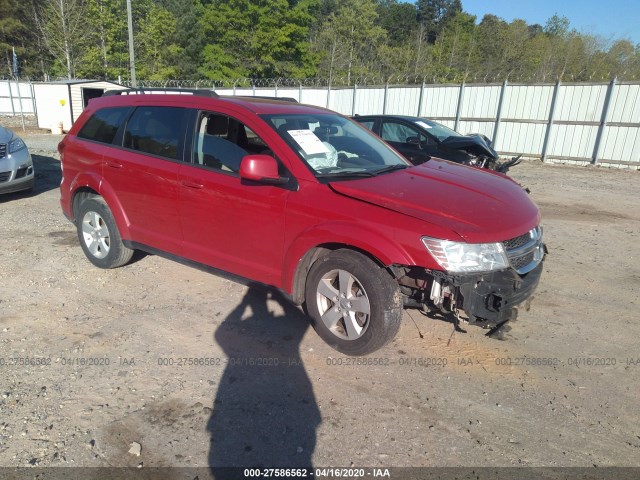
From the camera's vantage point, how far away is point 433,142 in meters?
8.63

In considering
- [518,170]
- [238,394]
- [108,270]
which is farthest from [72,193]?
[518,170]

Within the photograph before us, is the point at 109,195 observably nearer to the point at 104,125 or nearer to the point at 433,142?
the point at 104,125

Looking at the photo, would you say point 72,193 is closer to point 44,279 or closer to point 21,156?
point 44,279

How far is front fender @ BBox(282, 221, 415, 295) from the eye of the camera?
9.92 feet

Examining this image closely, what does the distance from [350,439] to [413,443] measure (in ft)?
1.16

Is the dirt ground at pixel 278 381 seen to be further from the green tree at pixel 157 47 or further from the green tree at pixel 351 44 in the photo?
the green tree at pixel 351 44

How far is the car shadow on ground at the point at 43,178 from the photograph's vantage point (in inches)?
335

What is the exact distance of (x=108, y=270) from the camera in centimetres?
505

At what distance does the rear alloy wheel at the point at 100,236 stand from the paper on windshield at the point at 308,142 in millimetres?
2257

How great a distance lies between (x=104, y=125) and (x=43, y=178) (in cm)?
647

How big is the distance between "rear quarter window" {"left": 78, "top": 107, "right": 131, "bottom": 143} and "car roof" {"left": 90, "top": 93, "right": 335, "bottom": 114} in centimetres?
10

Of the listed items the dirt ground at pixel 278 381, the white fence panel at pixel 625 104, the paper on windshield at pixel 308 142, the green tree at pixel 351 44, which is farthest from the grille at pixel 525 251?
the green tree at pixel 351 44

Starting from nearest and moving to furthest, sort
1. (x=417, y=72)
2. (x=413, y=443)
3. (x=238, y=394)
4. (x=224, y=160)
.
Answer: (x=413, y=443) < (x=238, y=394) < (x=224, y=160) < (x=417, y=72)

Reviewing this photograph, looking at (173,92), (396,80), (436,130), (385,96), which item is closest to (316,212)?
(173,92)
